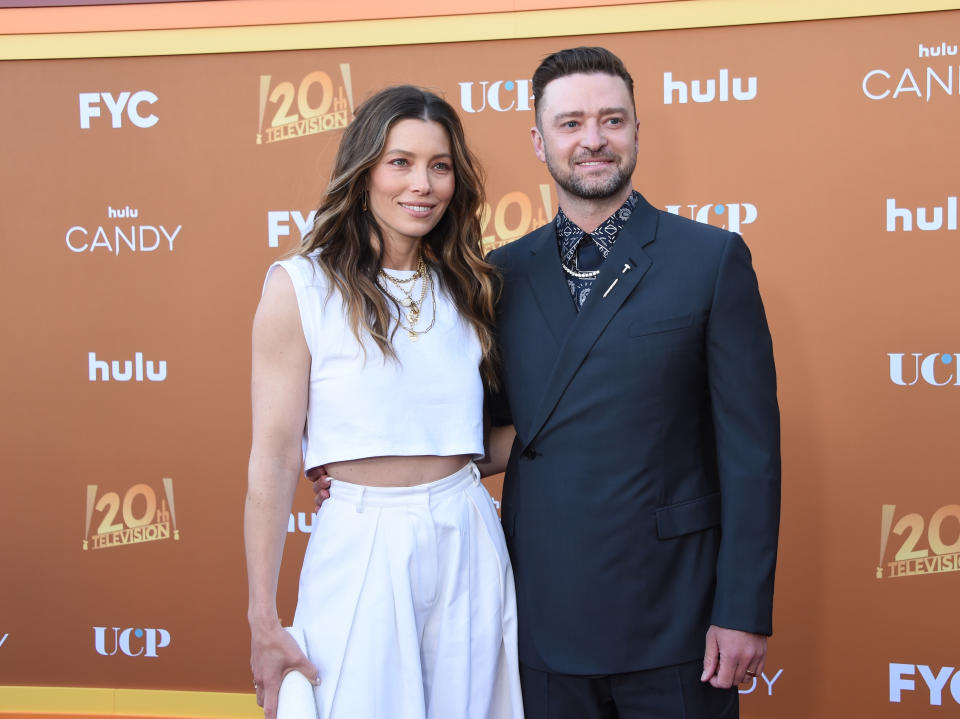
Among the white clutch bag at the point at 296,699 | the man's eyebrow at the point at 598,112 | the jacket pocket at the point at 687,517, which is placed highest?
the man's eyebrow at the point at 598,112

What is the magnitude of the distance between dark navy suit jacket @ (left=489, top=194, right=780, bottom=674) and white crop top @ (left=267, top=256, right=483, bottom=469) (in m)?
0.18

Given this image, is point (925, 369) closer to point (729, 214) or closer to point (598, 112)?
point (729, 214)

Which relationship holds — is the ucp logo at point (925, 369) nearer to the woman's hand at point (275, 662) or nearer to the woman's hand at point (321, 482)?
the woman's hand at point (321, 482)

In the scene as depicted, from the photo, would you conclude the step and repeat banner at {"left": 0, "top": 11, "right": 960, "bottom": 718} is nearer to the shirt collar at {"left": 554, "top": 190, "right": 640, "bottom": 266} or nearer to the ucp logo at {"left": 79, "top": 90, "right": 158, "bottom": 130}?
the ucp logo at {"left": 79, "top": 90, "right": 158, "bottom": 130}

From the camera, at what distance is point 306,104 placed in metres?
3.03

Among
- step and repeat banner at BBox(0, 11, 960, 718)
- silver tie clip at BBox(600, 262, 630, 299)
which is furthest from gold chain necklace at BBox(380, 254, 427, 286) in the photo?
step and repeat banner at BBox(0, 11, 960, 718)

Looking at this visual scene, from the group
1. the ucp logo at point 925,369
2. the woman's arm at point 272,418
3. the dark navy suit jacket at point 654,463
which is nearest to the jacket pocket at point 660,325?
the dark navy suit jacket at point 654,463

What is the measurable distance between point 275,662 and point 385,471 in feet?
1.25

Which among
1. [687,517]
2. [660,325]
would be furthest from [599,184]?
[687,517]

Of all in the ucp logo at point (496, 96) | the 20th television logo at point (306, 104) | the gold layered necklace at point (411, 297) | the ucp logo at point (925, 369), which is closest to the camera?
the gold layered necklace at point (411, 297)

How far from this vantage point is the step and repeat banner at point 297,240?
2779 millimetres

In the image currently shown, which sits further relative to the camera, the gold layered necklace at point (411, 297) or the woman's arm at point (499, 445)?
the woman's arm at point (499, 445)

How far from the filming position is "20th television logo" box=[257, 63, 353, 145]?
119 inches

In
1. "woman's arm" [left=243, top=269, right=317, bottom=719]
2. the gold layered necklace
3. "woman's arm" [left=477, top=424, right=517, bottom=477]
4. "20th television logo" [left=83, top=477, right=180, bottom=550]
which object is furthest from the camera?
"20th television logo" [left=83, top=477, right=180, bottom=550]
